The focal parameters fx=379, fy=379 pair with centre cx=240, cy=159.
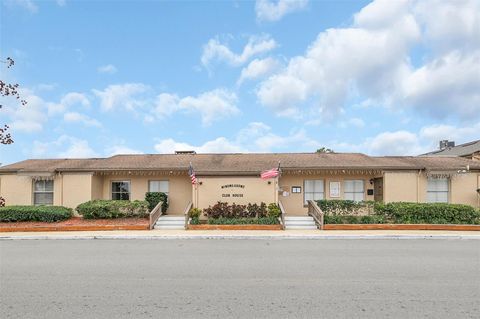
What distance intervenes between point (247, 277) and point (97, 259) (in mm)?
4486

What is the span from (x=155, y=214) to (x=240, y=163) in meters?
6.14

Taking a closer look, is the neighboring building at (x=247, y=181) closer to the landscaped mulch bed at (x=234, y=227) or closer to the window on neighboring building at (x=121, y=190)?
the window on neighboring building at (x=121, y=190)

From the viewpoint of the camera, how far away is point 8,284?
7199mm

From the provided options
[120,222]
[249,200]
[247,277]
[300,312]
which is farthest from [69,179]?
[300,312]

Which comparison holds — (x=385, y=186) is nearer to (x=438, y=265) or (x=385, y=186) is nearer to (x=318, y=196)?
(x=318, y=196)

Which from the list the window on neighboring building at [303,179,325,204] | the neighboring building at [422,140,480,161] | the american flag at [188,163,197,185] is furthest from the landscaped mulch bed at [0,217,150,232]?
the neighboring building at [422,140,480,161]

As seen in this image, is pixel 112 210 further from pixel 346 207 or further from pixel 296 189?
pixel 346 207

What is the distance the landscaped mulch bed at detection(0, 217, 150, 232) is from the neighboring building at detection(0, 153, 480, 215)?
260 centimetres

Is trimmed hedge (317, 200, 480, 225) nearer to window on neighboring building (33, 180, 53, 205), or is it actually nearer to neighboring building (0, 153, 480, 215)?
neighboring building (0, 153, 480, 215)

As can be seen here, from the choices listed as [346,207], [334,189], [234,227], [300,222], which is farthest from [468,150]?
[234,227]

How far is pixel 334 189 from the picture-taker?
21.0 meters

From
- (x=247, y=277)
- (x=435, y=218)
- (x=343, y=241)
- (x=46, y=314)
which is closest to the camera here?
(x=46, y=314)

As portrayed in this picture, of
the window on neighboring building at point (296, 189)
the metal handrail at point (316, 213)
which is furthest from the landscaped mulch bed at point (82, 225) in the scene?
the window on neighboring building at point (296, 189)

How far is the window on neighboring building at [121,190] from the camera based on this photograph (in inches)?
849
